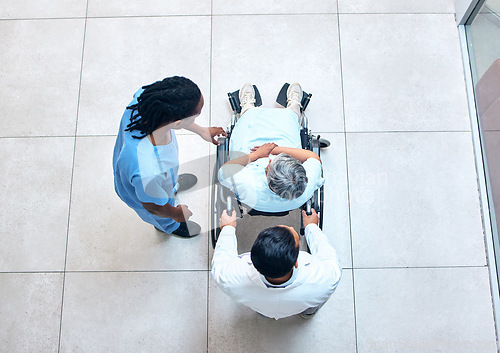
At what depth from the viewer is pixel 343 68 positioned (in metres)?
2.80

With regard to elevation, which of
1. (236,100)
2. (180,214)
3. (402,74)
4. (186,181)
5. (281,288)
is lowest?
(281,288)

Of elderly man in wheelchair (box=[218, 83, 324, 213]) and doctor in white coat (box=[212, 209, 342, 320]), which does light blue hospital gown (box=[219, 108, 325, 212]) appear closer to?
elderly man in wheelchair (box=[218, 83, 324, 213])

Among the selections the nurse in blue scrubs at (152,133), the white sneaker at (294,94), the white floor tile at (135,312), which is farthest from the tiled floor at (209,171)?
the nurse in blue scrubs at (152,133)

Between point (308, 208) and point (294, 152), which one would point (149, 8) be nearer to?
point (294, 152)

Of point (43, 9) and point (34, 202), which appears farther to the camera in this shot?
point (43, 9)

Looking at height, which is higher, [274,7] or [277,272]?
[274,7]

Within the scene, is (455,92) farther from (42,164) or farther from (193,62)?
(42,164)

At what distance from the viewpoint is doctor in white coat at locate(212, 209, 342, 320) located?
158 cm

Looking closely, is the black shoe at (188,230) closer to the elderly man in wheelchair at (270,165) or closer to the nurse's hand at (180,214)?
the nurse's hand at (180,214)

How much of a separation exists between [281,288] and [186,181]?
45.5 inches

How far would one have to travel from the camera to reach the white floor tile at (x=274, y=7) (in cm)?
290

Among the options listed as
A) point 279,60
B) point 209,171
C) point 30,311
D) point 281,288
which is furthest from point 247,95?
point 30,311

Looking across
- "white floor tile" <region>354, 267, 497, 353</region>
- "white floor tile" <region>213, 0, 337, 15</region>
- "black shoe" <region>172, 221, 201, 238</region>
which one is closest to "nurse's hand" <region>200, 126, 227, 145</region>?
"black shoe" <region>172, 221, 201, 238</region>

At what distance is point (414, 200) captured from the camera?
2592 mm
